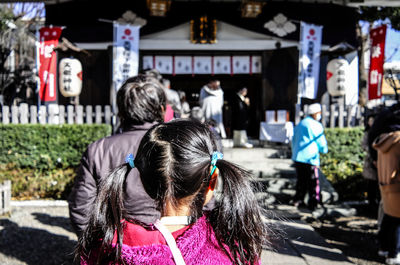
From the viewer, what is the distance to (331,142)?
8.22m

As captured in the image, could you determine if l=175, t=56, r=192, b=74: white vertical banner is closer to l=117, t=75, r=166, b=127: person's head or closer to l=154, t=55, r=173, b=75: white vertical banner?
l=154, t=55, r=173, b=75: white vertical banner

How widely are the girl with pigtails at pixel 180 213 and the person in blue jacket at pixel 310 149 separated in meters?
4.65

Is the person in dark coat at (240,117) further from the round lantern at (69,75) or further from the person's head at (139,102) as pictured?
the person's head at (139,102)

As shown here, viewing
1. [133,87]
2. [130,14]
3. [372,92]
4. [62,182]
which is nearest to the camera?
[133,87]

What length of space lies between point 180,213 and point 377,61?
33.3ft

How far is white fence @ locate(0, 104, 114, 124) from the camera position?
29.3 feet

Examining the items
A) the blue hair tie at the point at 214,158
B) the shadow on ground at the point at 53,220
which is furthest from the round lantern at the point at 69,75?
the blue hair tie at the point at 214,158

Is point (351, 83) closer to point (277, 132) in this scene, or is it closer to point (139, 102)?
point (277, 132)

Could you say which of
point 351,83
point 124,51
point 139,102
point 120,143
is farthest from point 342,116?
point 120,143

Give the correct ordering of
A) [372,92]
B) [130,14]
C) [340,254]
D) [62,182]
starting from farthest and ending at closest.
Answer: [130,14]
[372,92]
[62,182]
[340,254]

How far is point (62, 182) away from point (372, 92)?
858cm

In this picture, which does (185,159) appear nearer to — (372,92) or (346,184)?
(346,184)

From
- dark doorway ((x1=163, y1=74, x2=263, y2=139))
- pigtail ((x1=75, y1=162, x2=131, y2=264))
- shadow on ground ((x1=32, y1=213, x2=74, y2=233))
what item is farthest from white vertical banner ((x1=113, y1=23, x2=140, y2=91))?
pigtail ((x1=75, y1=162, x2=131, y2=264))

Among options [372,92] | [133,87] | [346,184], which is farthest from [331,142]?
[133,87]
